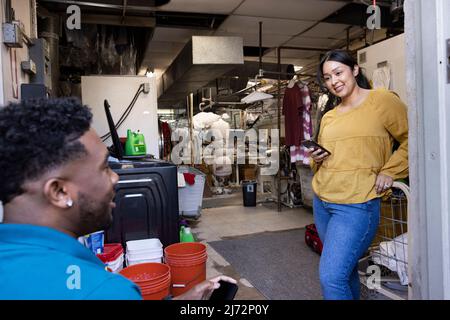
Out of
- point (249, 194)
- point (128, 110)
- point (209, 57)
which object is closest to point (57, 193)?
point (128, 110)

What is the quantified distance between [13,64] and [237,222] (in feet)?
12.0

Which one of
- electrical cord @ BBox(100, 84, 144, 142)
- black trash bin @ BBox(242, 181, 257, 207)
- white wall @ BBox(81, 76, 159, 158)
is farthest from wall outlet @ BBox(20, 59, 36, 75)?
black trash bin @ BBox(242, 181, 257, 207)

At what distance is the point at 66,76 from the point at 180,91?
2.12 metres

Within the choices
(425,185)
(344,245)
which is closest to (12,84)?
(344,245)

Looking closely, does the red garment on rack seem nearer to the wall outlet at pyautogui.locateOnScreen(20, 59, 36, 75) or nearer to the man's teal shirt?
the wall outlet at pyautogui.locateOnScreen(20, 59, 36, 75)

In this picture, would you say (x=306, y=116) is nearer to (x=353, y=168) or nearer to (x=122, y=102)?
(x=122, y=102)

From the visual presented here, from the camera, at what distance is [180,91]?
6543 mm

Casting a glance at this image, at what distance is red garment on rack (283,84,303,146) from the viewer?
16.2 ft

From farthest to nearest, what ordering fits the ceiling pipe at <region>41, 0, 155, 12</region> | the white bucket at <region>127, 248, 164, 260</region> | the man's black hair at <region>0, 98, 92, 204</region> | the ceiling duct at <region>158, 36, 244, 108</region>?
the ceiling duct at <region>158, 36, 244, 108</region>
the ceiling pipe at <region>41, 0, 155, 12</region>
the white bucket at <region>127, 248, 164, 260</region>
the man's black hair at <region>0, 98, 92, 204</region>

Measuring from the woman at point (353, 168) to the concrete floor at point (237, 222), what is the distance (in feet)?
6.05

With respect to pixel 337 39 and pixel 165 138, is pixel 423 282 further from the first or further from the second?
pixel 165 138

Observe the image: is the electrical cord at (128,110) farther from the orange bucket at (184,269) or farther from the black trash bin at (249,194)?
the black trash bin at (249,194)

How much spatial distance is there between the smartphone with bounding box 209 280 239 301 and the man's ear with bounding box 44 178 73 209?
512 mm

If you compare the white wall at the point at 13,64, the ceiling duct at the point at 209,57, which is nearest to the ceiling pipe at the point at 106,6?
the ceiling duct at the point at 209,57
